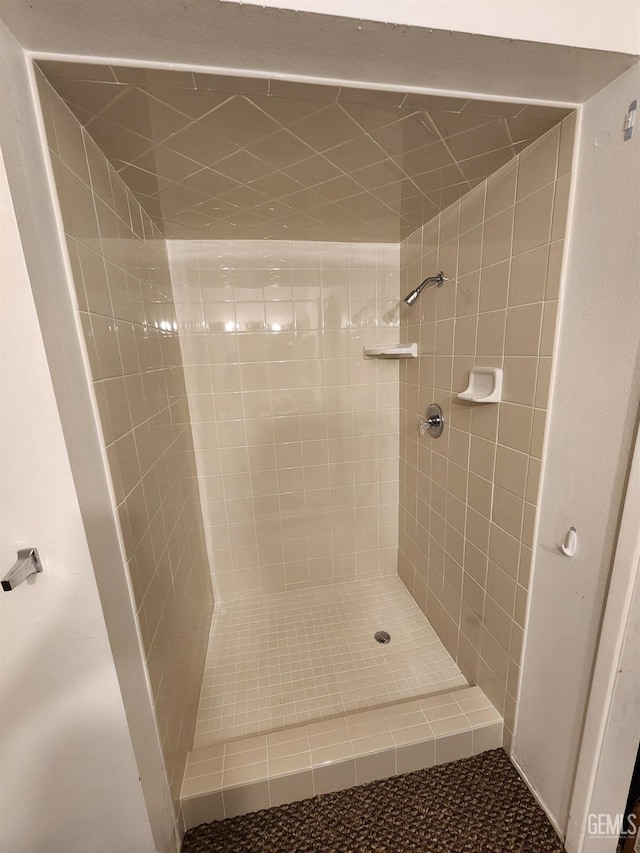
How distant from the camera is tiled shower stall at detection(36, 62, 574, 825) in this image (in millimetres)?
703

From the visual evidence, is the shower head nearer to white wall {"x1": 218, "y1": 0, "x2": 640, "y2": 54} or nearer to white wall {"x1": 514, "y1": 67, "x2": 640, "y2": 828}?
white wall {"x1": 514, "y1": 67, "x2": 640, "y2": 828}

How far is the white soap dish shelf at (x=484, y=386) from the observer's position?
95cm

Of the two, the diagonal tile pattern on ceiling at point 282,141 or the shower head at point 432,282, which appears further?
the shower head at point 432,282

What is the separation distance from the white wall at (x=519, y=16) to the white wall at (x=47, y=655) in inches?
22.3

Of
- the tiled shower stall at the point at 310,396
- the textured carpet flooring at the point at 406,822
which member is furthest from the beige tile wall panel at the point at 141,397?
the textured carpet flooring at the point at 406,822

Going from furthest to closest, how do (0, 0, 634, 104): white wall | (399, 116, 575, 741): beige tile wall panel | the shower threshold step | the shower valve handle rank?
the shower valve handle
the shower threshold step
(399, 116, 575, 741): beige tile wall panel
(0, 0, 634, 104): white wall

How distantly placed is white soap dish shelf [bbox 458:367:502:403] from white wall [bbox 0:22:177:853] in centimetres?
98

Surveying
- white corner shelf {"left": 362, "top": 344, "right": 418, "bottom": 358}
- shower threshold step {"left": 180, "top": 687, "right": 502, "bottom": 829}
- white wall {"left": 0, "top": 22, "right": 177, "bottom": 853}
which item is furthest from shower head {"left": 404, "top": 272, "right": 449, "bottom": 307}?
shower threshold step {"left": 180, "top": 687, "right": 502, "bottom": 829}

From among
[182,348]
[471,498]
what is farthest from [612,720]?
[182,348]

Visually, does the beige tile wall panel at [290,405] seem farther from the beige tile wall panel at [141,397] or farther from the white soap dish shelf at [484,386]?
the white soap dish shelf at [484,386]

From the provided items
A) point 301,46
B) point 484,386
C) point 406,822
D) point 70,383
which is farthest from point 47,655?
point 484,386

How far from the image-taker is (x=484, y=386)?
1034mm

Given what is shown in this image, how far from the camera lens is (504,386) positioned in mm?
941

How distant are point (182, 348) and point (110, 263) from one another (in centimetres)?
69
